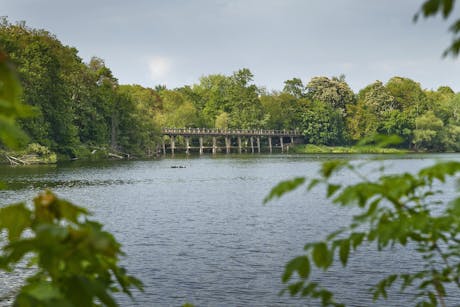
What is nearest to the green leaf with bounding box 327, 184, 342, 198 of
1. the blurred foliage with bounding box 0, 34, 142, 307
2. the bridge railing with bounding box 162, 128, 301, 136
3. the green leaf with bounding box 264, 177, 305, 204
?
the green leaf with bounding box 264, 177, 305, 204

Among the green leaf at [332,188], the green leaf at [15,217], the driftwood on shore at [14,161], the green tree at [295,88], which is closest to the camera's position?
the green leaf at [15,217]

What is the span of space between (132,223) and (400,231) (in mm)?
17481

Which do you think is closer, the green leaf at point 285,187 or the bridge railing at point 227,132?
the green leaf at point 285,187

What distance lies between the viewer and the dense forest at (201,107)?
A: 58406mm


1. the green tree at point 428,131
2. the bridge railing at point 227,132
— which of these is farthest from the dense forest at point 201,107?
the bridge railing at point 227,132

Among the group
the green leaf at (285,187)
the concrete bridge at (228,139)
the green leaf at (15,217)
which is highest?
the concrete bridge at (228,139)

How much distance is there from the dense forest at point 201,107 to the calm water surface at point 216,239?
28024mm

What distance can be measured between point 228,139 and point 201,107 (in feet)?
61.1

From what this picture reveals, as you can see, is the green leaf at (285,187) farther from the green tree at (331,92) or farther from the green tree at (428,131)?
the green tree at (331,92)

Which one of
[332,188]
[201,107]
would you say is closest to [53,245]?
[332,188]

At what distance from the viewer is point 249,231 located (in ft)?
58.0

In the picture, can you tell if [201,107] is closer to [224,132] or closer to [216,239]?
[224,132]

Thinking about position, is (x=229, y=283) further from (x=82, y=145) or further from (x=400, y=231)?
(x=82, y=145)

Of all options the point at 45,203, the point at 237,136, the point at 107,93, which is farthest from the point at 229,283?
the point at 237,136
